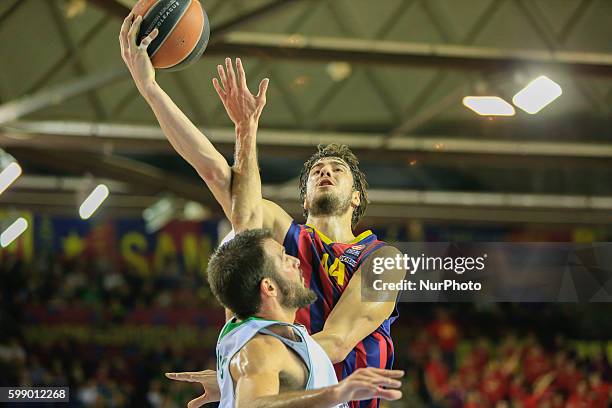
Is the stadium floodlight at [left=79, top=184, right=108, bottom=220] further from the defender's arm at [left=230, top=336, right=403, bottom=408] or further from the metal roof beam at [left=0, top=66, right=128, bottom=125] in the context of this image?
the defender's arm at [left=230, top=336, right=403, bottom=408]

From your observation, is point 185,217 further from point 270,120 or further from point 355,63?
point 355,63

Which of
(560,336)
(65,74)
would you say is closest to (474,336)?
(560,336)

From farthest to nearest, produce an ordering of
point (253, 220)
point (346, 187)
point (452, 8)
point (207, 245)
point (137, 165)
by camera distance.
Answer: point (207, 245) → point (137, 165) → point (452, 8) → point (346, 187) → point (253, 220)

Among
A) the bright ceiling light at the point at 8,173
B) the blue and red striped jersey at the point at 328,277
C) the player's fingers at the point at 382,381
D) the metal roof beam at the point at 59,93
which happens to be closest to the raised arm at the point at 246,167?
the blue and red striped jersey at the point at 328,277

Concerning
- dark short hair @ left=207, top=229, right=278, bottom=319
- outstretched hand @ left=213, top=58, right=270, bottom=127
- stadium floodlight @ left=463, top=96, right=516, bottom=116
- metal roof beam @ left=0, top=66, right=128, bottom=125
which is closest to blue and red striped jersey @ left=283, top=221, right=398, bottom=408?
outstretched hand @ left=213, top=58, right=270, bottom=127

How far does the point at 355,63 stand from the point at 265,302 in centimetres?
777

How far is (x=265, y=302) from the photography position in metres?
3.53

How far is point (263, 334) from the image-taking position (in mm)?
3389

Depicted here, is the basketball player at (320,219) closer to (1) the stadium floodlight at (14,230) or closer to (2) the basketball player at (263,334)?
(2) the basketball player at (263,334)

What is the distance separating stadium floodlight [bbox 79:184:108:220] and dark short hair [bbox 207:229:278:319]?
42.5 feet

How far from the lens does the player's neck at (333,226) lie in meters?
4.46

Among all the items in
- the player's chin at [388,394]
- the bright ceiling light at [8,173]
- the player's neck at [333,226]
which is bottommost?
the player's chin at [388,394]

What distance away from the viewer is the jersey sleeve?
13.9 feet

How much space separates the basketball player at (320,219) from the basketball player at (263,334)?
354 mm
